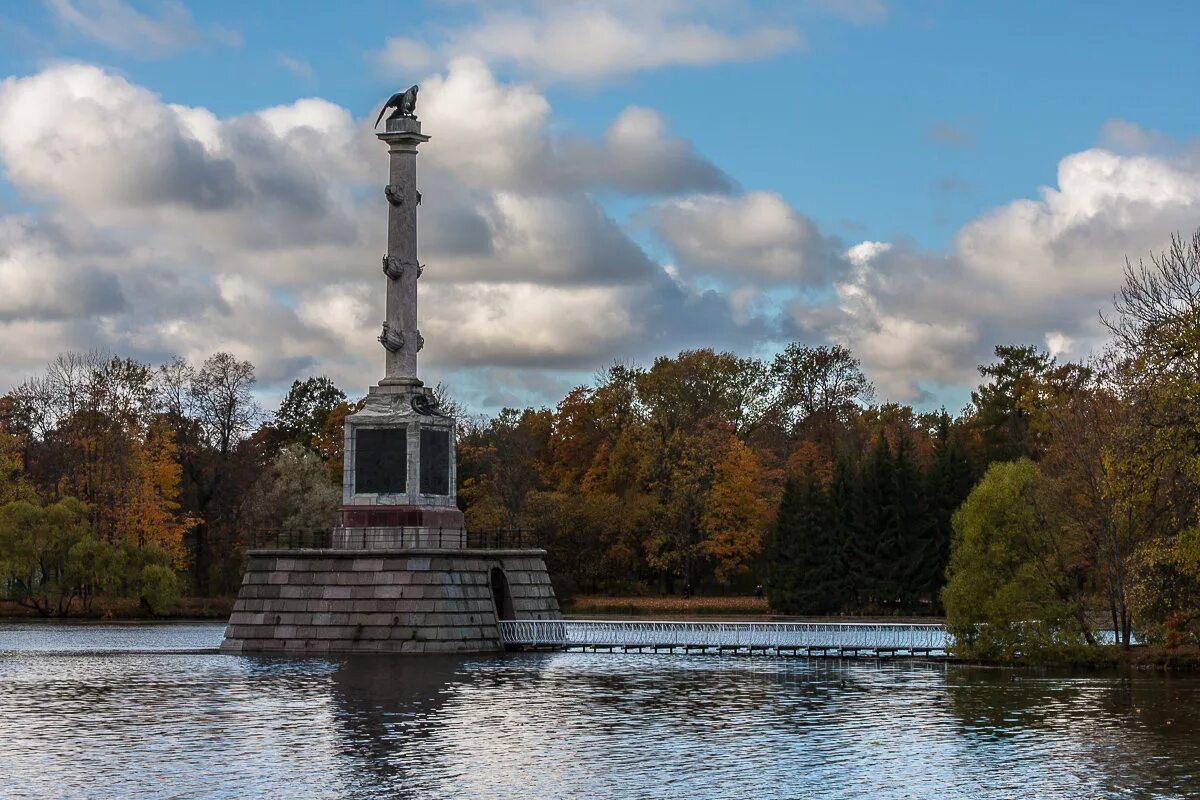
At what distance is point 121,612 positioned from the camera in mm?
77625

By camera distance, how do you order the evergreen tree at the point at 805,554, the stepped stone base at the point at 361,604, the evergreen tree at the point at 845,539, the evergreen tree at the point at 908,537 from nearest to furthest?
the stepped stone base at the point at 361,604
the evergreen tree at the point at 908,537
the evergreen tree at the point at 845,539
the evergreen tree at the point at 805,554

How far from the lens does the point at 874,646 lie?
5044 cm

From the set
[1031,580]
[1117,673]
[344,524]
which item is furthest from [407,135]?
[1117,673]

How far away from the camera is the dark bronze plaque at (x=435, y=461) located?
174 ft

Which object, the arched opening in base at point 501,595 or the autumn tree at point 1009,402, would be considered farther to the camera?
the autumn tree at point 1009,402

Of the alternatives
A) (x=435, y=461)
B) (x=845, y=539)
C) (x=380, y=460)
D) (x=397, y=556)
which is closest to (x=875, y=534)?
(x=845, y=539)

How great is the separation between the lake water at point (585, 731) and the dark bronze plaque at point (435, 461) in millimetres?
7130

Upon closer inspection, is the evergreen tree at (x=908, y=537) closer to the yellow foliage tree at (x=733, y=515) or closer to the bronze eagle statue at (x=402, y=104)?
the yellow foliage tree at (x=733, y=515)

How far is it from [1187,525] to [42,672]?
30.8 m

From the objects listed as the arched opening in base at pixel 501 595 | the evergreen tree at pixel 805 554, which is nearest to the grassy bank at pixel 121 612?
the arched opening in base at pixel 501 595

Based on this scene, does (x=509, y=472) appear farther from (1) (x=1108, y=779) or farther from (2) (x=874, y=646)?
(1) (x=1108, y=779)

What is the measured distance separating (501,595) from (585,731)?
2443cm

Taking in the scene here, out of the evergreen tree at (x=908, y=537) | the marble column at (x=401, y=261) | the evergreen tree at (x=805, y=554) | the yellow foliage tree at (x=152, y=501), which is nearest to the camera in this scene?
the marble column at (x=401, y=261)

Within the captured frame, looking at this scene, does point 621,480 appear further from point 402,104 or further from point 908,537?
point 402,104
